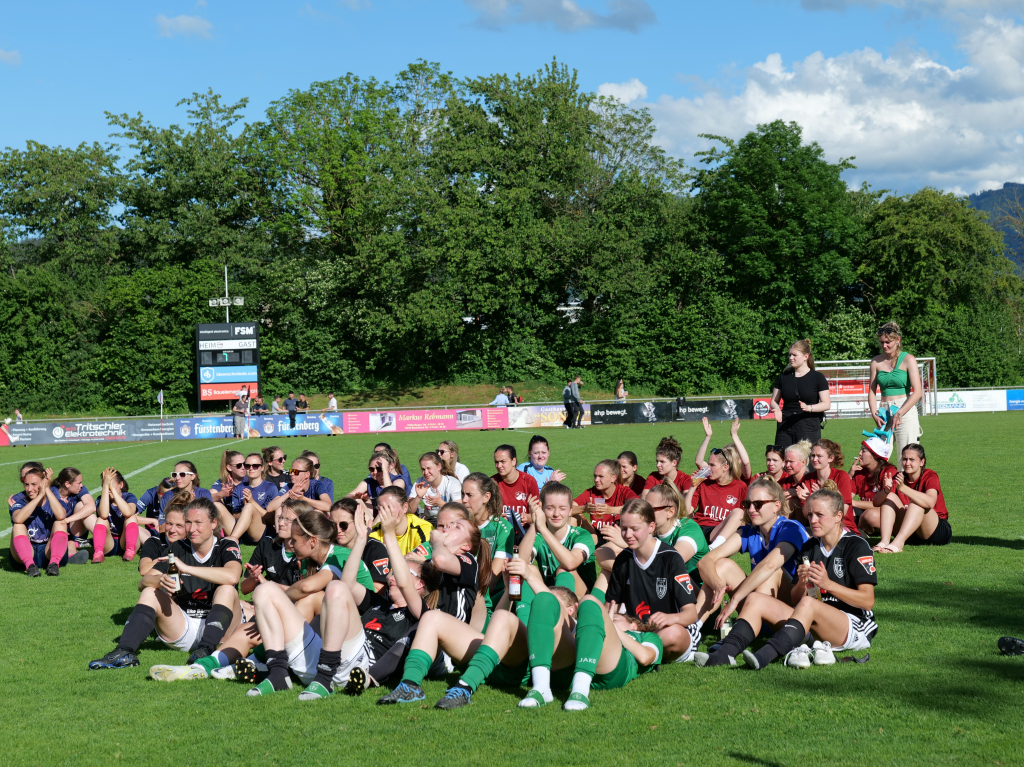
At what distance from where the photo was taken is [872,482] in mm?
9156

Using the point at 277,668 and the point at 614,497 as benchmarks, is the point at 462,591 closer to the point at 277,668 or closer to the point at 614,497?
the point at 277,668

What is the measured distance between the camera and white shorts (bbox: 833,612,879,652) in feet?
17.5

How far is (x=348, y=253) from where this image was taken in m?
47.0

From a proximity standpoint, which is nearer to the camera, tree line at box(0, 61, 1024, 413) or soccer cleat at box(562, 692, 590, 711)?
soccer cleat at box(562, 692, 590, 711)

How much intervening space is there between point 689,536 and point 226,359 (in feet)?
116

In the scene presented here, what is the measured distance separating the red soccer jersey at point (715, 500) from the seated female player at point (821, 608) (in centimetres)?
215

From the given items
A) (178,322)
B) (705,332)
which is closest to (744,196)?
(705,332)

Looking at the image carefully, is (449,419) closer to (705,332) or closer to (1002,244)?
(705,332)

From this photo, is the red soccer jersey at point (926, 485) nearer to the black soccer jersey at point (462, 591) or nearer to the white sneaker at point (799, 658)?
the white sneaker at point (799, 658)

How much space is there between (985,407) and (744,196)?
15.4 m

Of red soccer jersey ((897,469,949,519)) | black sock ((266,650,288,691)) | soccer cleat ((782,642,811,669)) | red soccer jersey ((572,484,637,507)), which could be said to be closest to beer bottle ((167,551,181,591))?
black sock ((266,650,288,691))

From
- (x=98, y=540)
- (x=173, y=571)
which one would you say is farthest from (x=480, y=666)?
(x=98, y=540)

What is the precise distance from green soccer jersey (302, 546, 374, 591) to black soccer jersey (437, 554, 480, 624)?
1.53 ft

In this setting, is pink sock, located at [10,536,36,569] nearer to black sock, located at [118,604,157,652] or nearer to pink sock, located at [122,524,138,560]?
pink sock, located at [122,524,138,560]
